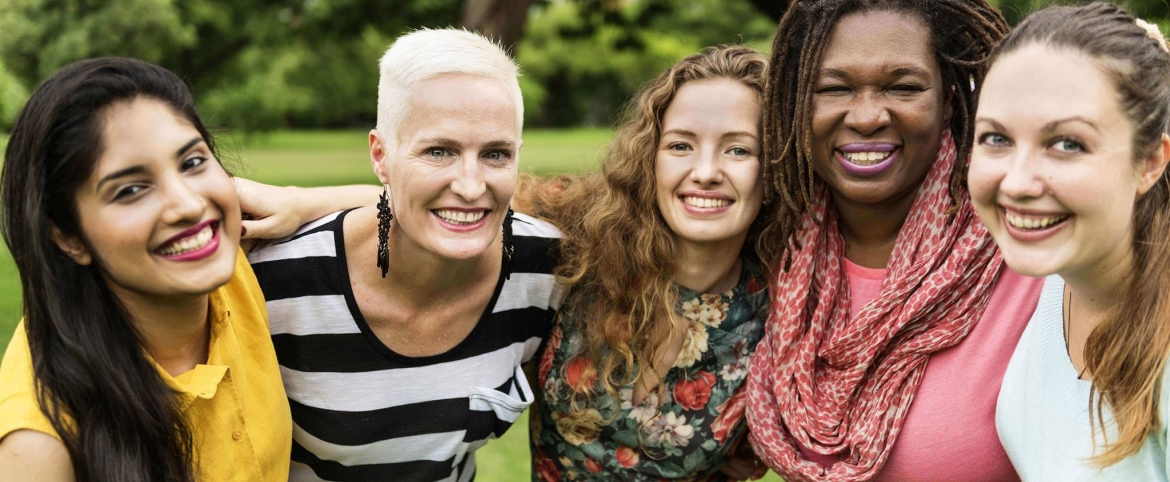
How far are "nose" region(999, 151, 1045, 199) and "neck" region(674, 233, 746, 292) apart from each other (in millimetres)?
1151

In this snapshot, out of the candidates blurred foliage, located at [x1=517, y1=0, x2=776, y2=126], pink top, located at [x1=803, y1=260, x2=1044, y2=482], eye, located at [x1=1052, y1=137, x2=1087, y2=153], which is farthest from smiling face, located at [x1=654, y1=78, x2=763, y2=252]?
blurred foliage, located at [x1=517, y1=0, x2=776, y2=126]

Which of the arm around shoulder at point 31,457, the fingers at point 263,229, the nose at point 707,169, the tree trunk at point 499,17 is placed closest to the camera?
the arm around shoulder at point 31,457

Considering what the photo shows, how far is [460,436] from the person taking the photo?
3.10m

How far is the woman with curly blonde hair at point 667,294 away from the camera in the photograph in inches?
124

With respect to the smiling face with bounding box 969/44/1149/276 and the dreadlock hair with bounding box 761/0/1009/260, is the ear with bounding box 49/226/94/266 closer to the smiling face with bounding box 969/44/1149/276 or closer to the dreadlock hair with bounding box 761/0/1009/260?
the dreadlock hair with bounding box 761/0/1009/260

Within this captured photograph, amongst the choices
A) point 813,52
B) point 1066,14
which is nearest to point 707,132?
point 813,52

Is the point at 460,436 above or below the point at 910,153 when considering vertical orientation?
below

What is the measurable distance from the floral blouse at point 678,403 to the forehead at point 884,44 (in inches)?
31.8

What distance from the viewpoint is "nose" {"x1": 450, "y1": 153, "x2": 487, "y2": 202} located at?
2781 millimetres

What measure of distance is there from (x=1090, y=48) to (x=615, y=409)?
69.3 inches

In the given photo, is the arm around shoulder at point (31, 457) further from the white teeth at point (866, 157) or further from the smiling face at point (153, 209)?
the white teeth at point (866, 157)

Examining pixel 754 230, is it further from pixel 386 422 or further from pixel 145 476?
pixel 145 476

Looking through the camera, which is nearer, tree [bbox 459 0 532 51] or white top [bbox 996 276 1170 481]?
white top [bbox 996 276 1170 481]

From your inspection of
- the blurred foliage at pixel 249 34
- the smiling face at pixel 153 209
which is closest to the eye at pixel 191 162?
the smiling face at pixel 153 209
